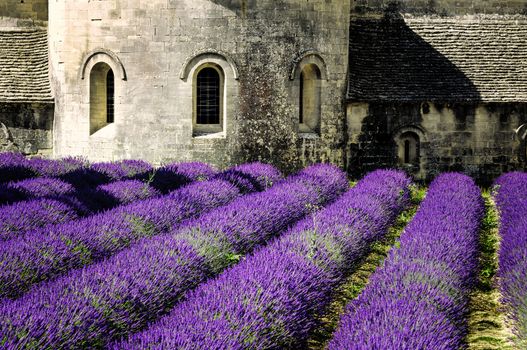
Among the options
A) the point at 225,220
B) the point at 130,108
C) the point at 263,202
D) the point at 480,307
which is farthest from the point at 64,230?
the point at 130,108

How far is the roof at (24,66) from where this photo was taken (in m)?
14.4

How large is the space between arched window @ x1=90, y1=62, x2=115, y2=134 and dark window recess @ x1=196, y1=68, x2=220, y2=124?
6.20 feet

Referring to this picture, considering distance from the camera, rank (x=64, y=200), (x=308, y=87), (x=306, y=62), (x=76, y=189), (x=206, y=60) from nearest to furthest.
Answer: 1. (x=64, y=200)
2. (x=76, y=189)
3. (x=206, y=60)
4. (x=306, y=62)
5. (x=308, y=87)

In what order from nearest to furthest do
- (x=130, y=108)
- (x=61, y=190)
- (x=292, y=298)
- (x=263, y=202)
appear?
(x=292, y=298), (x=263, y=202), (x=61, y=190), (x=130, y=108)

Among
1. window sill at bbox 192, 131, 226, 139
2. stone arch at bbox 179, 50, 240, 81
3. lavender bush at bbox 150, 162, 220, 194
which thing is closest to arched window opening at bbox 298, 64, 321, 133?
stone arch at bbox 179, 50, 240, 81

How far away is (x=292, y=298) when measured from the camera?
5027 mm

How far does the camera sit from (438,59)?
15961 millimetres

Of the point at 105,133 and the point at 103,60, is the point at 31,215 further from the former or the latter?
the point at 103,60

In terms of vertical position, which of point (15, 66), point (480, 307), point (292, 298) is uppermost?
point (15, 66)

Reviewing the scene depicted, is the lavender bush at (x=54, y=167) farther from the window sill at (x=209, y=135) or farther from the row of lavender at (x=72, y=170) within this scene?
the window sill at (x=209, y=135)

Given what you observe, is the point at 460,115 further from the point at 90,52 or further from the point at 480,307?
the point at 480,307

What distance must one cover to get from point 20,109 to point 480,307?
36.5 feet

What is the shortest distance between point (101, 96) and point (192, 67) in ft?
7.06

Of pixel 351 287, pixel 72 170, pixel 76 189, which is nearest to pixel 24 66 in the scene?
pixel 72 170
